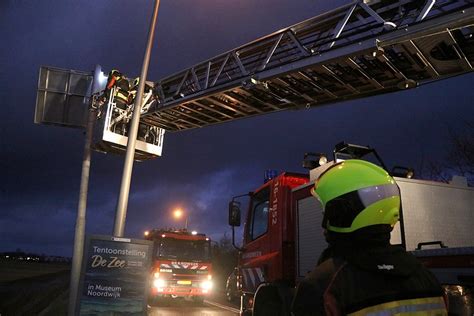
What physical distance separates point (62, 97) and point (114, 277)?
5.61 meters

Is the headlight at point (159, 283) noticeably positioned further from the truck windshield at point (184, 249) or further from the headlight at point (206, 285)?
the headlight at point (206, 285)

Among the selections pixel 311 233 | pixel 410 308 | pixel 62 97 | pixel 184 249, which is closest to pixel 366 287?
pixel 410 308

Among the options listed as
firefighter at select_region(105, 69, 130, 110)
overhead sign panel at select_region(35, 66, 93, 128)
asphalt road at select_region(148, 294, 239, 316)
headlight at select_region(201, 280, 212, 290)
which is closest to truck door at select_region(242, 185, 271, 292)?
firefighter at select_region(105, 69, 130, 110)

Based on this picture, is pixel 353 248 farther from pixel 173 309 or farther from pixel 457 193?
pixel 173 309

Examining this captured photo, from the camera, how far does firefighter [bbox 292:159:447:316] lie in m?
1.49

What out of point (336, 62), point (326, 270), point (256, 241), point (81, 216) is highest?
point (336, 62)

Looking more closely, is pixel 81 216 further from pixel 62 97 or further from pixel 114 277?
pixel 62 97

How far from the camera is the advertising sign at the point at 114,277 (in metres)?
6.80

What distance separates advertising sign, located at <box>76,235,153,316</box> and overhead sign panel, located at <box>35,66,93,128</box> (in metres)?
4.67

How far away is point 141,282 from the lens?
7172mm

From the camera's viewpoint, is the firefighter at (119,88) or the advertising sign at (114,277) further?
the firefighter at (119,88)

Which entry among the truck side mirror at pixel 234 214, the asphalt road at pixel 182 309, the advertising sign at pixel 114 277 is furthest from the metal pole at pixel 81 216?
the asphalt road at pixel 182 309

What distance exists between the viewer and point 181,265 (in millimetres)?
15266

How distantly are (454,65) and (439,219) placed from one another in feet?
8.44
